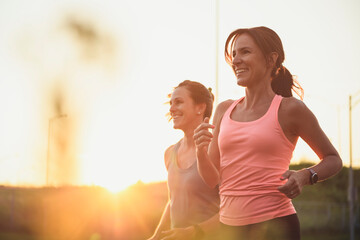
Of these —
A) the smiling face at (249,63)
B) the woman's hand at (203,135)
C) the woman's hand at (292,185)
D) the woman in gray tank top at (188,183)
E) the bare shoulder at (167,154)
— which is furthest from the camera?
the bare shoulder at (167,154)

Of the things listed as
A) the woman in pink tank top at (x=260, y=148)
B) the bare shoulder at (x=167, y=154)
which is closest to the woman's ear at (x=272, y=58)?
the woman in pink tank top at (x=260, y=148)

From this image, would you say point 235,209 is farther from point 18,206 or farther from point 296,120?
point 18,206

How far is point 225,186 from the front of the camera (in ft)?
10.3

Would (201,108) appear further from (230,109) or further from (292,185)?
(292,185)

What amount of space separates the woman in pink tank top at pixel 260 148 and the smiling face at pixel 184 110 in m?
Answer: 1.63

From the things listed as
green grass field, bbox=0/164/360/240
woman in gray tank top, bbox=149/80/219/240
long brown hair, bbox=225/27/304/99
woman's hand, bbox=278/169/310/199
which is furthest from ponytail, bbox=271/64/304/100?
green grass field, bbox=0/164/360/240

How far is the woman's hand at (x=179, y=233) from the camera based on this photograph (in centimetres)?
425

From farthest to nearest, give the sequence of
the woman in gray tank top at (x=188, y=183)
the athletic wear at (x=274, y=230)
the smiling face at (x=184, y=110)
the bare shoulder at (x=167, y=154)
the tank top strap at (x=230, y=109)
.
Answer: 1. the bare shoulder at (x=167, y=154)
2. the smiling face at (x=184, y=110)
3. the woman in gray tank top at (x=188, y=183)
4. the tank top strap at (x=230, y=109)
5. the athletic wear at (x=274, y=230)

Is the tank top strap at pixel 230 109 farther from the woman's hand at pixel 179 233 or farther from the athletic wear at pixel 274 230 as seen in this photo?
the woman's hand at pixel 179 233

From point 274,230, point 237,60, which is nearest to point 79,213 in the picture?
point 237,60

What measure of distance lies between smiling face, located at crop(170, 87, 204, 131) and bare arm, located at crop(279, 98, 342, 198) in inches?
75.1

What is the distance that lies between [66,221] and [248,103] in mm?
19353

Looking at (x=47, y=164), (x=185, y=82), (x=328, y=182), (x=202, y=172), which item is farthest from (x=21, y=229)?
(x=328, y=182)

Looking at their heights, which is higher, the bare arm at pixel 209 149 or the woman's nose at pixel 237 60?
the woman's nose at pixel 237 60
